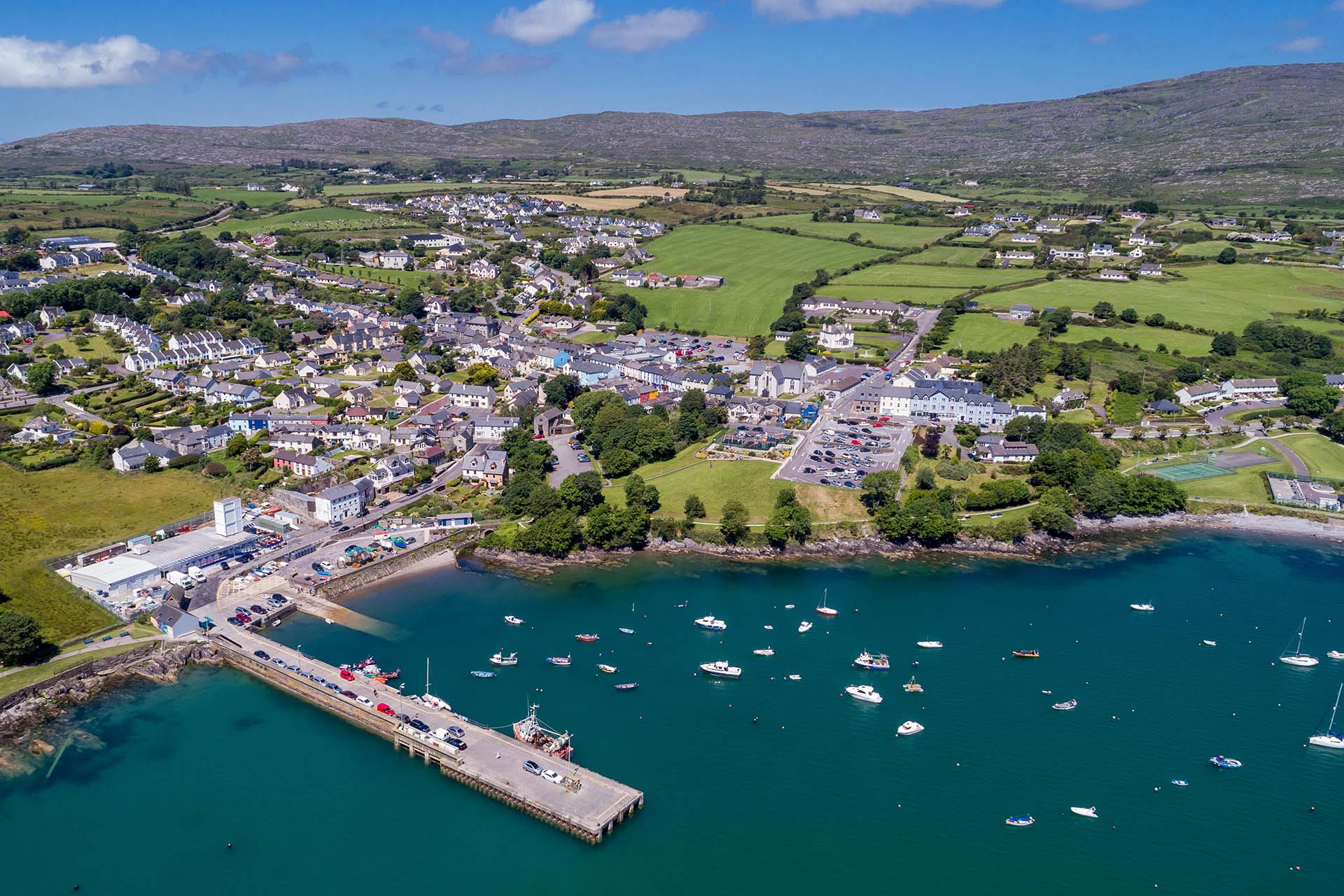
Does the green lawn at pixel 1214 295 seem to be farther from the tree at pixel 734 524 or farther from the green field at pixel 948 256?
the tree at pixel 734 524

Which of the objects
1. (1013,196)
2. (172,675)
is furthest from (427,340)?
(1013,196)

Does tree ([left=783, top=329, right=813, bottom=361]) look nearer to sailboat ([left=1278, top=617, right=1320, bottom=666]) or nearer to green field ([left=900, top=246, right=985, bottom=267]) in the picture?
green field ([left=900, top=246, right=985, bottom=267])

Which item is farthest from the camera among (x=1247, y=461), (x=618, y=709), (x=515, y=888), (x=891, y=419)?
(x=891, y=419)

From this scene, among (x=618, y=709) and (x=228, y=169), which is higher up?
(x=228, y=169)

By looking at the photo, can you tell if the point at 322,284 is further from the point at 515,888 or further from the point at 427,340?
the point at 515,888

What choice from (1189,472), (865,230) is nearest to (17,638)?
(1189,472)

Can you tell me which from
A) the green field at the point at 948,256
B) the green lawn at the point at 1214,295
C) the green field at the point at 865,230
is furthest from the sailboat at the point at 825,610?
the green field at the point at 865,230
